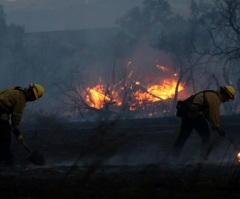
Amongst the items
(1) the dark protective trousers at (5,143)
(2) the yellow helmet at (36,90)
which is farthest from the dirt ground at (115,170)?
(2) the yellow helmet at (36,90)

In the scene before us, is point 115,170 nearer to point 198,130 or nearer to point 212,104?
point 212,104

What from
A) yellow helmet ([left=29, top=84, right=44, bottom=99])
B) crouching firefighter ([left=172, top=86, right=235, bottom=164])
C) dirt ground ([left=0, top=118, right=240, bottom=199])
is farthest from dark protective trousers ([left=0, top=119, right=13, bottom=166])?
crouching firefighter ([left=172, top=86, right=235, bottom=164])

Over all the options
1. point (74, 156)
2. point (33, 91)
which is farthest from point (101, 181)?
point (74, 156)

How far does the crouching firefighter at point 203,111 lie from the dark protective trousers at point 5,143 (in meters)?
3.00

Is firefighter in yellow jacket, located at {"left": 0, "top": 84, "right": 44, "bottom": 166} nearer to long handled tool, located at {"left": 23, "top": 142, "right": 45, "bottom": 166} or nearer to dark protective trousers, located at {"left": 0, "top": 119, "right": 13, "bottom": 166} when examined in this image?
dark protective trousers, located at {"left": 0, "top": 119, "right": 13, "bottom": 166}

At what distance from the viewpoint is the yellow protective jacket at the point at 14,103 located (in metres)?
7.66

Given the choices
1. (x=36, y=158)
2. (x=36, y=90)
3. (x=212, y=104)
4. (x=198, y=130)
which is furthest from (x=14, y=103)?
(x=198, y=130)

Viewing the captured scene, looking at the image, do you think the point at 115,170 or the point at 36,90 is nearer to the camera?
the point at 115,170

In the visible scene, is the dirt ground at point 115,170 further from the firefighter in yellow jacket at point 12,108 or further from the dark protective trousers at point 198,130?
the firefighter in yellow jacket at point 12,108

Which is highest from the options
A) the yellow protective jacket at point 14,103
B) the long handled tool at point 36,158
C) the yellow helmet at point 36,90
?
the yellow helmet at point 36,90

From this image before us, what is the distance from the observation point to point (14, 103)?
7.74 m

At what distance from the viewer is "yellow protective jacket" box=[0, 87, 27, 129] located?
25.1 feet

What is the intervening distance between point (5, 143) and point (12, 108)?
63 centimetres

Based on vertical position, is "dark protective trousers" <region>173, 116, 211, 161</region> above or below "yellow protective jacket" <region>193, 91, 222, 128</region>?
below
